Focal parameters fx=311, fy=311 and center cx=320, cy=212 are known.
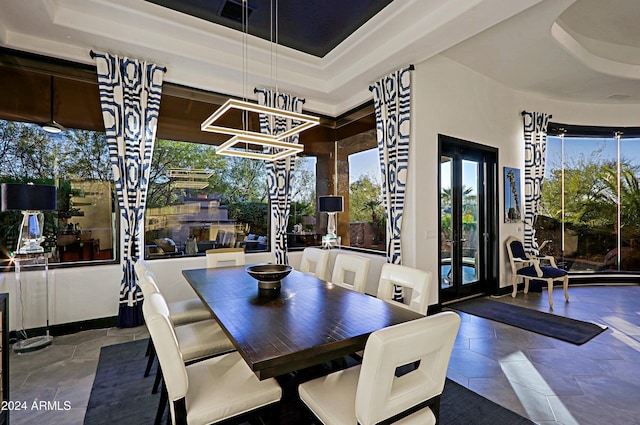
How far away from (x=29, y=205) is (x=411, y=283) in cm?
361

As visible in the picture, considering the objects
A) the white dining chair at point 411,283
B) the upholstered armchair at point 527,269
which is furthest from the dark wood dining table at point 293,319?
the upholstered armchair at point 527,269

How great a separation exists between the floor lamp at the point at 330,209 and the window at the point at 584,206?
4321 mm

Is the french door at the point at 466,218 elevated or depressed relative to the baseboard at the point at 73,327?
elevated

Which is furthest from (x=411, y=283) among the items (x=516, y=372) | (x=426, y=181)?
(x=426, y=181)

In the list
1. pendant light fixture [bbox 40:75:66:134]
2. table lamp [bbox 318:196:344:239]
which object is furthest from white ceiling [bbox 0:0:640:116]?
table lamp [bbox 318:196:344:239]

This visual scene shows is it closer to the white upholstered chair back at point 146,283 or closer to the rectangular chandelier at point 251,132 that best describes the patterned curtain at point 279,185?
the rectangular chandelier at point 251,132

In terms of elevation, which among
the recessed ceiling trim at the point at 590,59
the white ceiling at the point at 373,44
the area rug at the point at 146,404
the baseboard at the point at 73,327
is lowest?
the area rug at the point at 146,404

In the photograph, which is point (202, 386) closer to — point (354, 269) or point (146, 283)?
point (146, 283)

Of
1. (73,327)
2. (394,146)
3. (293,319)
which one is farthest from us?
(394,146)

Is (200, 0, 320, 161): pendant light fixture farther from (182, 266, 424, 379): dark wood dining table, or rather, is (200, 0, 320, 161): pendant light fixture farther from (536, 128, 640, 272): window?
(536, 128, 640, 272): window

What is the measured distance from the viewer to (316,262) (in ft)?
11.9

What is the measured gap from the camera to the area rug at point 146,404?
2.16 metres

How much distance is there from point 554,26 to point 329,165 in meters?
3.72

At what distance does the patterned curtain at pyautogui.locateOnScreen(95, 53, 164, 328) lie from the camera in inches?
149
